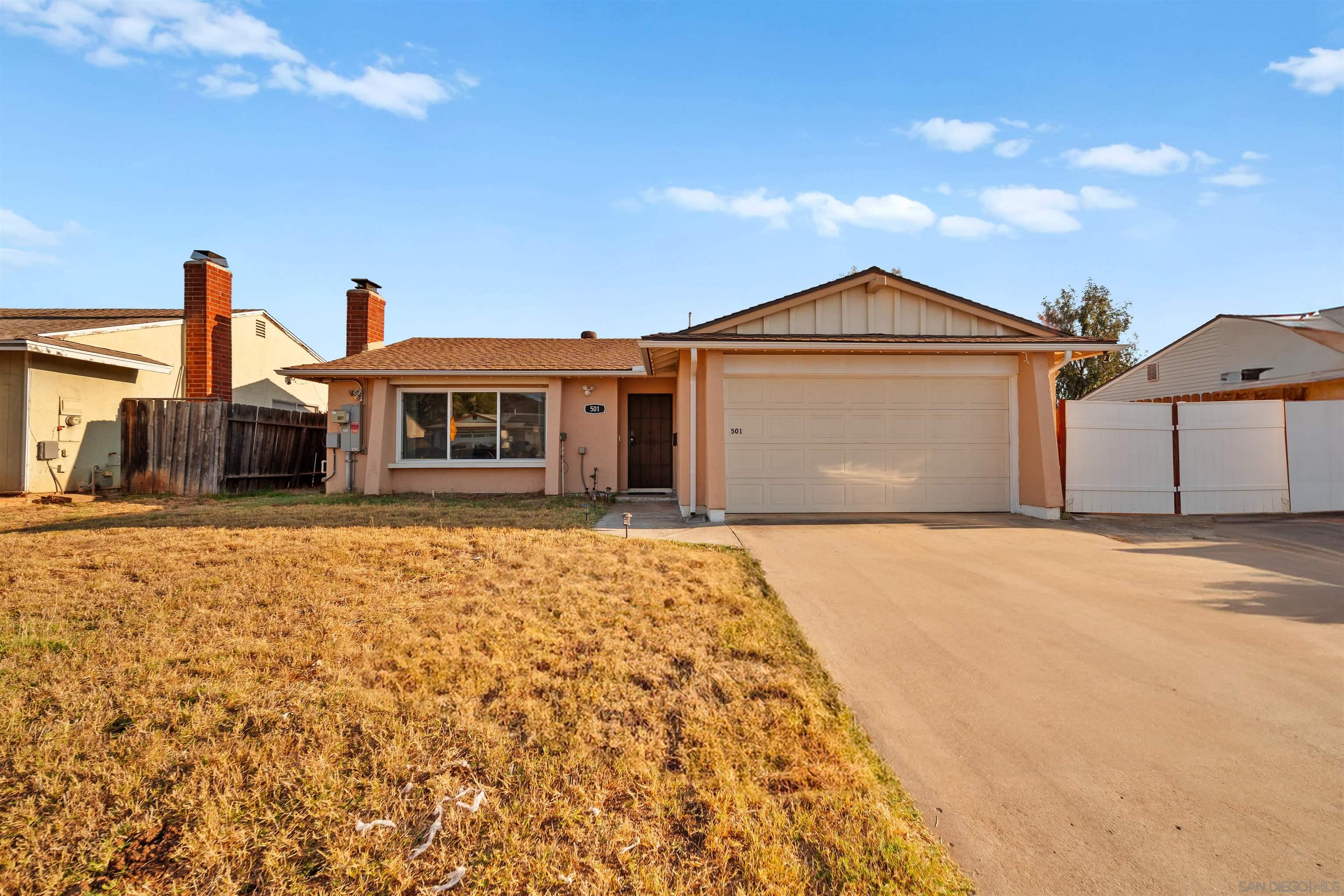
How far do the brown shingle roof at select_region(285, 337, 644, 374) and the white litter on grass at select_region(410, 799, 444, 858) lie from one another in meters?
9.92

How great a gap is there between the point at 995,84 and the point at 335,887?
12.6 m

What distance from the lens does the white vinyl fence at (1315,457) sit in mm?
9945

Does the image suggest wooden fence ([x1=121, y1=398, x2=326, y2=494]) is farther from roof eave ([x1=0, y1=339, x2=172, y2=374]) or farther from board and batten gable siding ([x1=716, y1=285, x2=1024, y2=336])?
board and batten gable siding ([x1=716, y1=285, x2=1024, y2=336])

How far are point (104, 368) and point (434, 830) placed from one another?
14403 millimetres

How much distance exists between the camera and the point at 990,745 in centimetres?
295

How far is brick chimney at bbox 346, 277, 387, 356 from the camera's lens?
48.5ft

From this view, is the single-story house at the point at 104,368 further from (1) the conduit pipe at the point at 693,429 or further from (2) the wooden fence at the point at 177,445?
(1) the conduit pipe at the point at 693,429

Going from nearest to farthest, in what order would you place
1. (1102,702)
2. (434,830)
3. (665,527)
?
(434,830) → (1102,702) → (665,527)

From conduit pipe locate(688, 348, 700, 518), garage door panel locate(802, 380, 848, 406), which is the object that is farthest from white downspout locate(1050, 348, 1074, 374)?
conduit pipe locate(688, 348, 700, 518)

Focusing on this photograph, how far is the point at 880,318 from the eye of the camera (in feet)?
32.6

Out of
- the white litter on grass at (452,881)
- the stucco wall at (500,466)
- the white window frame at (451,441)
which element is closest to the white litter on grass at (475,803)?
the white litter on grass at (452,881)

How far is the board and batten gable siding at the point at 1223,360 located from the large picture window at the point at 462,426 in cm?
1348

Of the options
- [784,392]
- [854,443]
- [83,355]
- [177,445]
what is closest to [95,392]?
[83,355]

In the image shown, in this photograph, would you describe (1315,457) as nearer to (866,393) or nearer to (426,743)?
(866,393)
